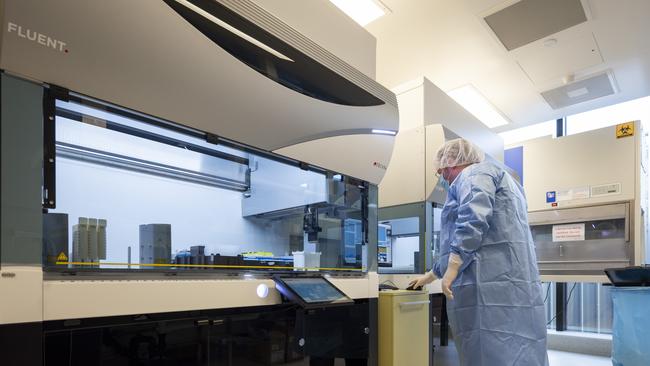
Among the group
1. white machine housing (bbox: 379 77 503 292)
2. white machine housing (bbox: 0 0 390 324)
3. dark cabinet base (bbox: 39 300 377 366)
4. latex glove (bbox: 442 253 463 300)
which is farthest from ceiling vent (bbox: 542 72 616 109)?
dark cabinet base (bbox: 39 300 377 366)

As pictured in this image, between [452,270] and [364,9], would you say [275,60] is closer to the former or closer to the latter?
[452,270]

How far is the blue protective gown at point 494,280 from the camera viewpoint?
1834mm

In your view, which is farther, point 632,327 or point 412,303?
point 632,327

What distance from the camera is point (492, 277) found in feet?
6.17

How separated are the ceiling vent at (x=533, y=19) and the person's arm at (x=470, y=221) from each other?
160 centimetres

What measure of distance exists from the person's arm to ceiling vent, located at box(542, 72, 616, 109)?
2.67 metres

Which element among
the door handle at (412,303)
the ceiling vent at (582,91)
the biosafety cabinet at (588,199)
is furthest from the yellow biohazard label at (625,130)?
the door handle at (412,303)

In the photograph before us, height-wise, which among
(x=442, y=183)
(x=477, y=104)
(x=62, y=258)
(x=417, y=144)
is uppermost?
(x=477, y=104)

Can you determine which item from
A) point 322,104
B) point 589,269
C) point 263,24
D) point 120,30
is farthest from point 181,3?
point 589,269

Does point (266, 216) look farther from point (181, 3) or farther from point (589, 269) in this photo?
point (589, 269)

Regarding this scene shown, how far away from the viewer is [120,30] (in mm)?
1044

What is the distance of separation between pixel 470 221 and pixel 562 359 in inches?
108

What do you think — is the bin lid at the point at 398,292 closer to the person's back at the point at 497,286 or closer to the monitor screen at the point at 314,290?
the person's back at the point at 497,286

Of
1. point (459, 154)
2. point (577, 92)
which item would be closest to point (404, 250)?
point (459, 154)
